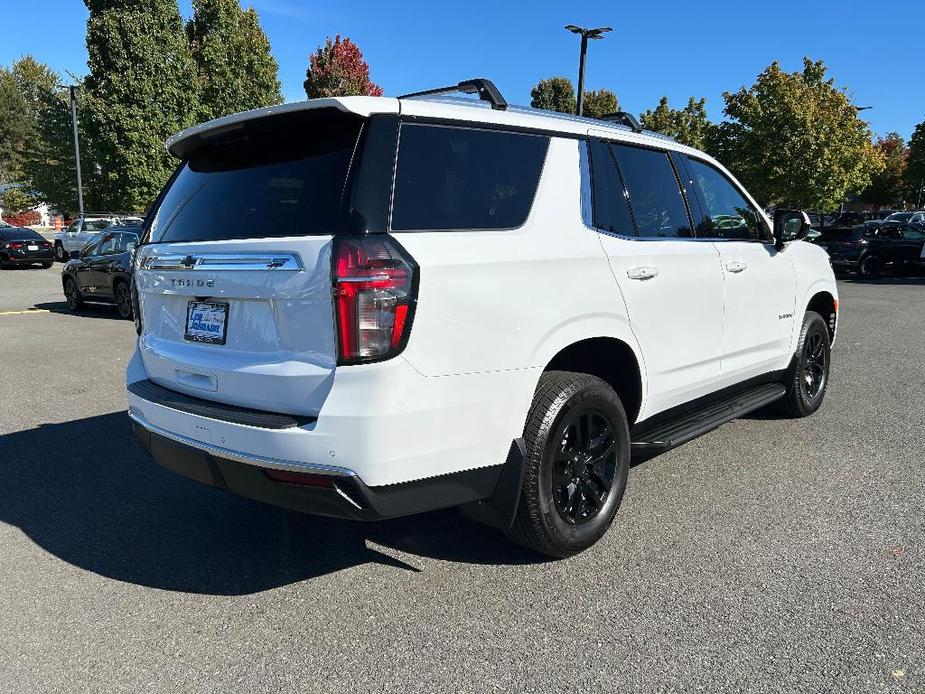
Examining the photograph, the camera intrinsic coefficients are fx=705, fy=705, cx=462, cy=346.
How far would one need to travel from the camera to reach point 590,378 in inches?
126

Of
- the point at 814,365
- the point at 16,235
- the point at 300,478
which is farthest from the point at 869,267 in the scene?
the point at 16,235

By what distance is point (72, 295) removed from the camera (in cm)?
1330

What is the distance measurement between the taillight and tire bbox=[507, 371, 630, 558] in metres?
0.79

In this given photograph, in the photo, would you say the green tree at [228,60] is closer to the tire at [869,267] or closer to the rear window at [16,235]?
the rear window at [16,235]

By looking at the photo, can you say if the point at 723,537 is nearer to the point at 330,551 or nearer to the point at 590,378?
the point at 590,378

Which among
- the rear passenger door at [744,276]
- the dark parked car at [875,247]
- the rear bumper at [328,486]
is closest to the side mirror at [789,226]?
the rear passenger door at [744,276]

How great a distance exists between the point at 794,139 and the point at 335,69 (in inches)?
1117

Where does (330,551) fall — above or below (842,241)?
below

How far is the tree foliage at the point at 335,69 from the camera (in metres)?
43.6

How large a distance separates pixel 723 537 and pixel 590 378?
1092 mm

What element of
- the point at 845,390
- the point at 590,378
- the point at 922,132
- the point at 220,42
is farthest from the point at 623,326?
the point at 922,132

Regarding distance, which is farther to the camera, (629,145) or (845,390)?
(845,390)

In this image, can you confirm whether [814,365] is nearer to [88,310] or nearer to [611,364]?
[611,364]

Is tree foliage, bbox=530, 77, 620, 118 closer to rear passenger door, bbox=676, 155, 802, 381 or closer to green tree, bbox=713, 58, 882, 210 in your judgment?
green tree, bbox=713, 58, 882, 210
